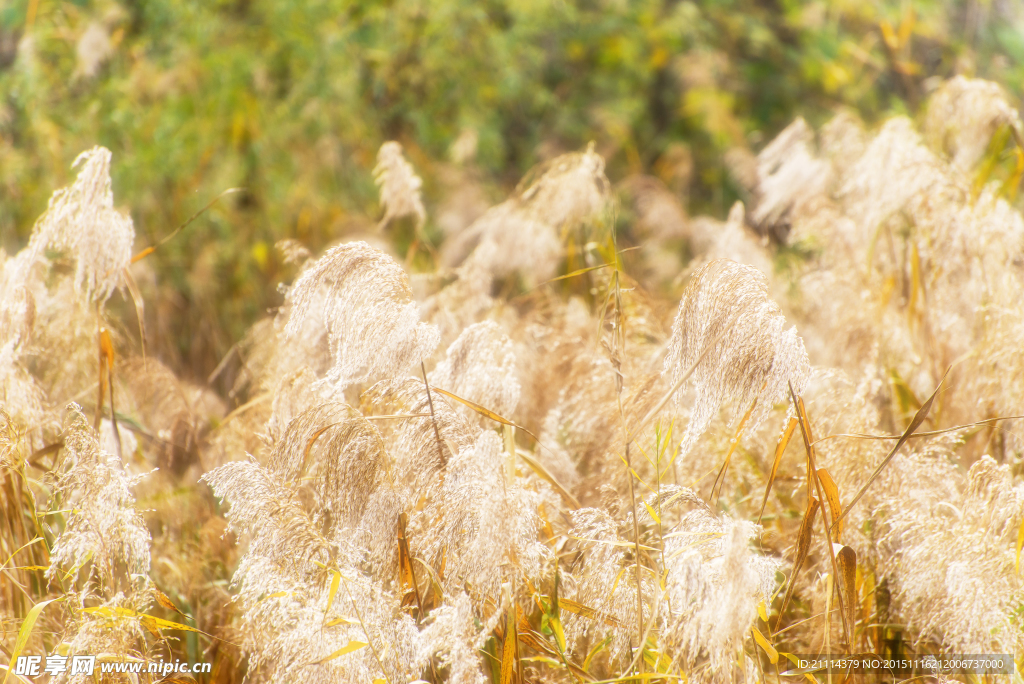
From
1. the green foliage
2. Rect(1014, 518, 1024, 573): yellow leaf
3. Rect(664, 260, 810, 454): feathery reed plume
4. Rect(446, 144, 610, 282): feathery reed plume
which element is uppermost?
the green foliage

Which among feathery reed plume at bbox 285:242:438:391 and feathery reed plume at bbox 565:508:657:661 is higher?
feathery reed plume at bbox 285:242:438:391

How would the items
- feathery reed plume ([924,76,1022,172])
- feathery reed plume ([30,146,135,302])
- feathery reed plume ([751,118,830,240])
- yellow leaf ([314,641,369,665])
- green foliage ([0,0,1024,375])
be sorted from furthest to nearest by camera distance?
green foliage ([0,0,1024,375]), feathery reed plume ([751,118,830,240]), feathery reed plume ([924,76,1022,172]), feathery reed plume ([30,146,135,302]), yellow leaf ([314,641,369,665])

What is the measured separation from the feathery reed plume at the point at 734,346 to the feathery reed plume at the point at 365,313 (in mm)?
458

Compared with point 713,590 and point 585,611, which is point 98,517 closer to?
point 585,611

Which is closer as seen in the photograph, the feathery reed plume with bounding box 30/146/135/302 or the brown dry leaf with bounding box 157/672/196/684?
the brown dry leaf with bounding box 157/672/196/684

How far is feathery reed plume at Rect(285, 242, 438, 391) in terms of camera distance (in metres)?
1.34

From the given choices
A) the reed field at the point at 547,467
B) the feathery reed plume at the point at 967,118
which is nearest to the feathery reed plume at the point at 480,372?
the reed field at the point at 547,467

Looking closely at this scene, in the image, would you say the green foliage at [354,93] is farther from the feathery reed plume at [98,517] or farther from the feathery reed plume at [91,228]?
the feathery reed plume at [98,517]

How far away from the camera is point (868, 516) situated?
165cm

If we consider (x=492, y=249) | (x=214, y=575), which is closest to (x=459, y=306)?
(x=492, y=249)

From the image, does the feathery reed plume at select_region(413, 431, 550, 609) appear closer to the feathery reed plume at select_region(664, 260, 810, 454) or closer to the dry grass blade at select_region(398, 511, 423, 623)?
the dry grass blade at select_region(398, 511, 423, 623)

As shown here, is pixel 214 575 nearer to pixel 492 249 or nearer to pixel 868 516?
pixel 492 249

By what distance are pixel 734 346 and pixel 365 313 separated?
644mm

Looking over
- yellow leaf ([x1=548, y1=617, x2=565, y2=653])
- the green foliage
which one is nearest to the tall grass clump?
yellow leaf ([x1=548, y1=617, x2=565, y2=653])
